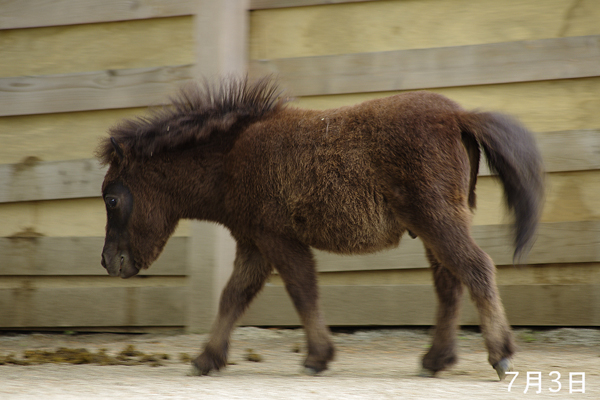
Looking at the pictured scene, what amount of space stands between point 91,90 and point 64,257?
1517 millimetres

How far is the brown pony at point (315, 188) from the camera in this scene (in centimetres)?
337

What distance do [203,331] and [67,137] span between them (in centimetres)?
214

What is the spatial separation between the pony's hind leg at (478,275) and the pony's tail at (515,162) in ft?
0.98

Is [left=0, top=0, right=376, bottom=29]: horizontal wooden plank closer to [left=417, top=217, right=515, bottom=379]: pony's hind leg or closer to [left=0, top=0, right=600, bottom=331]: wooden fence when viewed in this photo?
[left=0, top=0, right=600, bottom=331]: wooden fence

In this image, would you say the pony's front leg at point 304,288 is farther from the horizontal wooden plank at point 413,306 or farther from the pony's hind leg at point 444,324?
the horizontal wooden plank at point 413,306

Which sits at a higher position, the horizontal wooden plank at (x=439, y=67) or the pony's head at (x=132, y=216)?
the horizontal wooden plank at (x=439, y=67)

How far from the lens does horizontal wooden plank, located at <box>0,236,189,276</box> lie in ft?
17.5

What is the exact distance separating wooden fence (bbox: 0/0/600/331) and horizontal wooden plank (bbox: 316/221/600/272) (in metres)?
0.01

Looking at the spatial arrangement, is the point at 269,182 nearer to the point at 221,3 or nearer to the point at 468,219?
the point at 468,219

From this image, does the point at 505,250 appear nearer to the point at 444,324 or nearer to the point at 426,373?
the point at 444,324

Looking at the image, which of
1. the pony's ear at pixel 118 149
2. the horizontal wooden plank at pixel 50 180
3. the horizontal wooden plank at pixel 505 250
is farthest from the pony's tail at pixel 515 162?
the horizontal wooden plank at pixel 50 180

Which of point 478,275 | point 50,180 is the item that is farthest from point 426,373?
point 50,180

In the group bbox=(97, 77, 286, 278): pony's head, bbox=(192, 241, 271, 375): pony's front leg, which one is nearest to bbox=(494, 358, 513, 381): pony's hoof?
bbox=(192, 241, 271, 375): pony's front leg

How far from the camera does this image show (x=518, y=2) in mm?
4906
